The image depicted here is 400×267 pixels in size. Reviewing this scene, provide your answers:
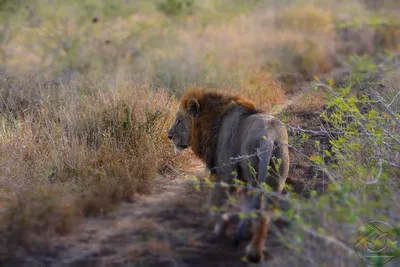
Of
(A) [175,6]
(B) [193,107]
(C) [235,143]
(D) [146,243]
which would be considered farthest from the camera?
(A) [175,6]

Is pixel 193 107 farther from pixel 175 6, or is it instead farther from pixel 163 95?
pixel 175 6

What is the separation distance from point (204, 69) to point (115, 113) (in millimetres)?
6344

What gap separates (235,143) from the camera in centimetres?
521

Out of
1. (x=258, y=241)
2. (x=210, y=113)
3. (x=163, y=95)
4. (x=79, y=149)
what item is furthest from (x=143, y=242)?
(x=163, y=95)

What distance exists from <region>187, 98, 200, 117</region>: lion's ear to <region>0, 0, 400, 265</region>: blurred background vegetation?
1.04 meters

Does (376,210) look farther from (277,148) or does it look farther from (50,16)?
(50,16)

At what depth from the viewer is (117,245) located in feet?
14.1

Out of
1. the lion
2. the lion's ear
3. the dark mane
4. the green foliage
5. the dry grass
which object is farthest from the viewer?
the green foliage

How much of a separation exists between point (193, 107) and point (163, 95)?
2367mm

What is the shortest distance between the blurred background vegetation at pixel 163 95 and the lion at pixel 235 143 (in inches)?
14.0

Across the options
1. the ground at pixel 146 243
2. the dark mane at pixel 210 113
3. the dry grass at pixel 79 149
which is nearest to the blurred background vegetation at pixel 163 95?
the dry grass at pixel 79 149

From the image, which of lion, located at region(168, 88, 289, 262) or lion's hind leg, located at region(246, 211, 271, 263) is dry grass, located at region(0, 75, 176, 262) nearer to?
lion, located at region(168, 88, 289, 262)

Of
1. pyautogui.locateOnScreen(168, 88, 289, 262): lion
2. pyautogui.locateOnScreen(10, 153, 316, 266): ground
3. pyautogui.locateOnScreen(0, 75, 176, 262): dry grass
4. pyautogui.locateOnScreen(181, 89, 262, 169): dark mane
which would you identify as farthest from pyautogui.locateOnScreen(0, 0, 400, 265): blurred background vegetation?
pyautogui.locateOnScreen(181, 89, 262, 169): dark mane

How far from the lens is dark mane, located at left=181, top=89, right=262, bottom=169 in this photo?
538 cm
